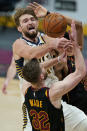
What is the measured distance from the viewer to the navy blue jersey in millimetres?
4289

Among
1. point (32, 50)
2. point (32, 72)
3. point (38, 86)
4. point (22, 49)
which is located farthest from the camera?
point (22, 49)

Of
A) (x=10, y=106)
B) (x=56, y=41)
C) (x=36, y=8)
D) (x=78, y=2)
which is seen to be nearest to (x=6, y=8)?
(x=78, y=2)

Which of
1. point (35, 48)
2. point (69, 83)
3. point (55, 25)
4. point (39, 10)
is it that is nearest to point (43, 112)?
point (69, 83)

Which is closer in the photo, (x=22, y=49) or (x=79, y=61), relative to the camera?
(x=79, y=61)

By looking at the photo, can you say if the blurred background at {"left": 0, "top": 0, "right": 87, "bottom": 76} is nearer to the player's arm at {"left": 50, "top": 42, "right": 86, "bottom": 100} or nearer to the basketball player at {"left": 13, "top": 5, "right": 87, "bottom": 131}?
the basketball player at {"left": 13, "top": 5, "right": 87, "bottom": 131}

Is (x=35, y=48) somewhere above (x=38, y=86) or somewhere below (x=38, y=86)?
above

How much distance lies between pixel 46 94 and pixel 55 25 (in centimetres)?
102

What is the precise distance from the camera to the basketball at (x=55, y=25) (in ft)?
15.8

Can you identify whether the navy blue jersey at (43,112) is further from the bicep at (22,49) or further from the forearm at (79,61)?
the bicep at (22,49)

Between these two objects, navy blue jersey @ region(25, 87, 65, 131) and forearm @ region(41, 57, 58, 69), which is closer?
navy blue jersey @ region(25, 87, 65, 131)

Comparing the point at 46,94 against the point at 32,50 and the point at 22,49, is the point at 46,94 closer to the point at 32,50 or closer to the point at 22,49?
the point at 32,50

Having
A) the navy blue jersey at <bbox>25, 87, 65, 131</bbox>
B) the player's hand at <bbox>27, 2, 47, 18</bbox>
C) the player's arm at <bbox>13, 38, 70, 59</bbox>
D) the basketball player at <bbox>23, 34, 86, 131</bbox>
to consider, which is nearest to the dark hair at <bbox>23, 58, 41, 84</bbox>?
the basketball player at <bbox>23, 34, 86, 131</bbox>

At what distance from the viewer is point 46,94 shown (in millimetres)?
4254

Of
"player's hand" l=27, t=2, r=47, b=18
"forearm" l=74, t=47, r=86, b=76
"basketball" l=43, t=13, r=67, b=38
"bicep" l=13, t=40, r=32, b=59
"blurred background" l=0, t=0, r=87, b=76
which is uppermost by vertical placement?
"player's hand" l=27, t=2, r=47, b=18
